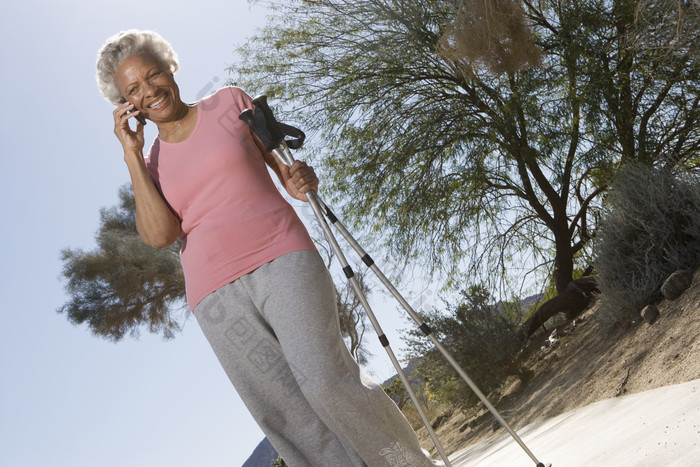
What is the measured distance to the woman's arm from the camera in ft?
6.76

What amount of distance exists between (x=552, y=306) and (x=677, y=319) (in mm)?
2917

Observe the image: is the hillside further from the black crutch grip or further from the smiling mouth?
the smiling mouth

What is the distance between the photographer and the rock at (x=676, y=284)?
171 inches

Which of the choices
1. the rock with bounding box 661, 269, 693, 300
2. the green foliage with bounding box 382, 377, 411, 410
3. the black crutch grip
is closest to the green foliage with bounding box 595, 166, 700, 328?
the rock with bounding box 661, 269, 693, 300

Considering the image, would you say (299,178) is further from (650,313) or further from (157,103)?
(650,313)

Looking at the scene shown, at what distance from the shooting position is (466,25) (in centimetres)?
550

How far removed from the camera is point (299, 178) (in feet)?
6.94

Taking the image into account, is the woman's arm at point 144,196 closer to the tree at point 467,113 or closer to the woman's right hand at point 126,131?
the woman's right hand at point 126,131

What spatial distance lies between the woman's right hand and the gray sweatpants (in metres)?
0.52

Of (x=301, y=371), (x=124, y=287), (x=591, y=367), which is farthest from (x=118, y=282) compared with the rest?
(x=301, y=371)

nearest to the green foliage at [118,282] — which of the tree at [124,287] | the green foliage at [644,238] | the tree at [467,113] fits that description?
the tree at [124,287]

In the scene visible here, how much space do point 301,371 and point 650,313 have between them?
3.21 metres

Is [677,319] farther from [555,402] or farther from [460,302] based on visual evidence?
[460,302]

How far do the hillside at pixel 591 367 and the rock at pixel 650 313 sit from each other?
0.11 feet
